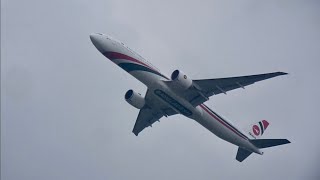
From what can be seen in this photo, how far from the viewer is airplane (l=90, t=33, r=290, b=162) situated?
5400cm

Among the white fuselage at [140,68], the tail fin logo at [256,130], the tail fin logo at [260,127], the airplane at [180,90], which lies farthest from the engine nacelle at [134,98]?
the tail fin logo at [260,127]

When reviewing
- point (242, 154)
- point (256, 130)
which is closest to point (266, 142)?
point (242, 154)

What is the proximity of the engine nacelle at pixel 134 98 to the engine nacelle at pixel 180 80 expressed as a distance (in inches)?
301

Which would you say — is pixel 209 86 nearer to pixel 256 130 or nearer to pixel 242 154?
pixel 242 154

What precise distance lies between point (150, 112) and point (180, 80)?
1091cm

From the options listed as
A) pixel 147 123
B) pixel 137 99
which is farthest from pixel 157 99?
pixel 147 123

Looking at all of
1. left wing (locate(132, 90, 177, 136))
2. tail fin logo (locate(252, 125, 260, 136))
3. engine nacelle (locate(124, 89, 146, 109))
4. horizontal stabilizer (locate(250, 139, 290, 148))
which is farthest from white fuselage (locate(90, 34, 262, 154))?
tail fin logo (locate(252, 125, 260, 136))

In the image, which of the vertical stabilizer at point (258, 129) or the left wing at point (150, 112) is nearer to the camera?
the left wing at point (150, 112)

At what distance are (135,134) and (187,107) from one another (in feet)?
40.1

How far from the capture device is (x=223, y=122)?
59.1 meters

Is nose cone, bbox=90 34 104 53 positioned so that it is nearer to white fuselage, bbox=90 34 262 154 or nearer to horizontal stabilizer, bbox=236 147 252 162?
white fuselage, bbox=90 34 262 154

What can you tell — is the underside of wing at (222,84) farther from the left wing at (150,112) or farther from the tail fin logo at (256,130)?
the tail fin logo at (256,130)

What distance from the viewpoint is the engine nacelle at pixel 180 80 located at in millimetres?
53688

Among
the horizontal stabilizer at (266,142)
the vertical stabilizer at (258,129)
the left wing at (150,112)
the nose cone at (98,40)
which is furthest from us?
the vertical stabilizer at (258,129)
